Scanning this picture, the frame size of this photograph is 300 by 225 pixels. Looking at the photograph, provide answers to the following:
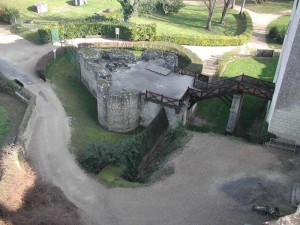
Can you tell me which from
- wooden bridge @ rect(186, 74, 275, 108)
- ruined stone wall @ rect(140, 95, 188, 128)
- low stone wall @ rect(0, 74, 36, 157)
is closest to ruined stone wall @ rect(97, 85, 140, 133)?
ruined stone wall @ rect(140, 95, 188, 128)

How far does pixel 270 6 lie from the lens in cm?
5447

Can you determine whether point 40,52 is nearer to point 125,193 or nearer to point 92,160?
point 92,160

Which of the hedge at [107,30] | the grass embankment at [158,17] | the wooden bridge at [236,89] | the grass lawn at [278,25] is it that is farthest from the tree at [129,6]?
the wooden bridge at [236,89]

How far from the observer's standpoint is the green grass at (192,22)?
44.1 metres

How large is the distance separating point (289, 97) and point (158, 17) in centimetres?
3033

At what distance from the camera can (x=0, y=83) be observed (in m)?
28.8

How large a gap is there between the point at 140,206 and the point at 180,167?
3696 millimetres

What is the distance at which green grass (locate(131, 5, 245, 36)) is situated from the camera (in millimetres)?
44062

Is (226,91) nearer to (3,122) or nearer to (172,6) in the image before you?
(3,122)

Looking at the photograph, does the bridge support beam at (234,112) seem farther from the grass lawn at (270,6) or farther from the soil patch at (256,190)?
the grass lawn at (270,6)

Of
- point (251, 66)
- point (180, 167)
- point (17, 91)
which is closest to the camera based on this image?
point (180, 167)

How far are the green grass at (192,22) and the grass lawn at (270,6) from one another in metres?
3.91

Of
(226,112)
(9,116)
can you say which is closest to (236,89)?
(226,112)

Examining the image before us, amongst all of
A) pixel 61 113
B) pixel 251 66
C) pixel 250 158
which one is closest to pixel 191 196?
pixel 250 158
